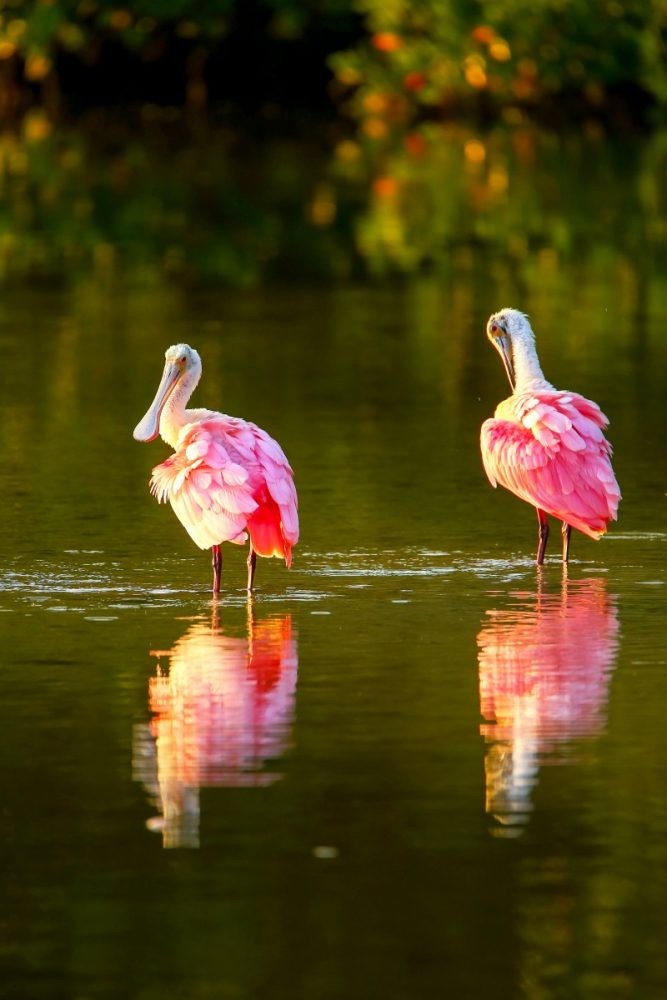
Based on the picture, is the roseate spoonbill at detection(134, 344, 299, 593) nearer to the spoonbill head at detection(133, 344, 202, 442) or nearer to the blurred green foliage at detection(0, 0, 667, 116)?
the spoonbill head at detection(133, 344, 202, 442)

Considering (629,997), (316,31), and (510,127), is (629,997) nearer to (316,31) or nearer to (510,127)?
(510,127)

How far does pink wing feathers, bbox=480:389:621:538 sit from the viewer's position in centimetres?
1026

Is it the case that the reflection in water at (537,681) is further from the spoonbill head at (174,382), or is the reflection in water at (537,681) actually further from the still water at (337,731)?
the spoonbill head at (174,382)

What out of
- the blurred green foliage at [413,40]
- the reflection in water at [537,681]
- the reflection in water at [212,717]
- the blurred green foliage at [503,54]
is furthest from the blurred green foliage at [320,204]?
the reflection in water at [212,717]

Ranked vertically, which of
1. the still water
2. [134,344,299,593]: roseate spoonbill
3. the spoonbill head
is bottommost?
the still water

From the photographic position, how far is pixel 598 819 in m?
6.70

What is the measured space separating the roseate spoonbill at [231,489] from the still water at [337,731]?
0.23m

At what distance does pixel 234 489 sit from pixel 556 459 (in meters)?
1.49

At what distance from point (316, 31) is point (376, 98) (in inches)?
244

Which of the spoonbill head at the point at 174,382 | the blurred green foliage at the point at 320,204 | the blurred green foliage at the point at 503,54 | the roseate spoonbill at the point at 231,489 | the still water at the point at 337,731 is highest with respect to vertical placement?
the blurred green foliage at the point at 503,54

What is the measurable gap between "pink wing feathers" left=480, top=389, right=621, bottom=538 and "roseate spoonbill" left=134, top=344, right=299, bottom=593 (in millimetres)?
1106

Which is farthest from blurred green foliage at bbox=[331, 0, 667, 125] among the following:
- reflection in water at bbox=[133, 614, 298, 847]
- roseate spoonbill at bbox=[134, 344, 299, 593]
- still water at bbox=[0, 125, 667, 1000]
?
reflection in water at bbox=[133, 614, 298, 847]

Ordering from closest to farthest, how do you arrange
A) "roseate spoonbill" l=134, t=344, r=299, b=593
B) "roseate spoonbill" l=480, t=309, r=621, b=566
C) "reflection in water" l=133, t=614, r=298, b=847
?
"reflection in water" l=133, t=614, r=298, b=847
"roseate spoonbill" l=134, t=344, r=299, b=593
"roseate spoonbill" l=480, t=309, r=621, b=566

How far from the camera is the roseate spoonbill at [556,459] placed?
33.7 feet
